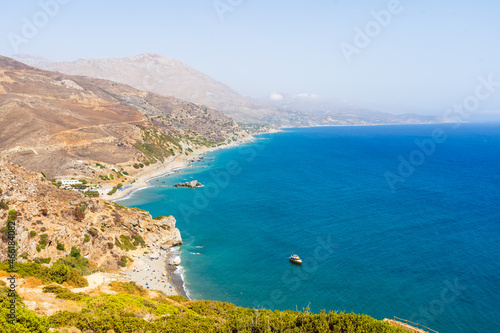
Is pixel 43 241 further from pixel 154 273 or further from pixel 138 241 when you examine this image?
pixel 154 273

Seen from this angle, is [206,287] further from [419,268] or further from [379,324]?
[419,268]

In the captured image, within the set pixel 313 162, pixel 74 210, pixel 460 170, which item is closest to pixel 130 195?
pixel 74 210

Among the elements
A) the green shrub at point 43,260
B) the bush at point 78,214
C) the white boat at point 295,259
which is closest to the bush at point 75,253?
the green shrub at point 43,260

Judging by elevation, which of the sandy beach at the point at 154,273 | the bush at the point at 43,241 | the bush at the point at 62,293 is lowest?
the sandy beach at the point at 154,273

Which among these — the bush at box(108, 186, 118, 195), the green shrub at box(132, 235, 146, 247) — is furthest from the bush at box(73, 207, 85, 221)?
the bush at box(108, 186, 118, 195)

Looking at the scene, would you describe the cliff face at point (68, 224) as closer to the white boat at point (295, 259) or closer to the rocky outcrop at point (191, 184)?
the white boat at point (295, 259)

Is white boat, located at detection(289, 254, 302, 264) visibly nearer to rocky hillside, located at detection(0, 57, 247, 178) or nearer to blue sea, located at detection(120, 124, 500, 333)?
blue sea, located at detection(120, 124, 500, 333)
